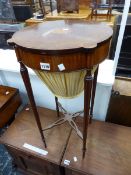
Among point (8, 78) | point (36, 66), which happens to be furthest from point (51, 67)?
point (8, 78)

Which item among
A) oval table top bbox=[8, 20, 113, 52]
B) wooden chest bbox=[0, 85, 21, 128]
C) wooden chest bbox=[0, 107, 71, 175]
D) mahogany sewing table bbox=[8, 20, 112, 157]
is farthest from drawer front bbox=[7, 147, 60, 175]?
oval table top bbox=[8, 20, 113, 52]

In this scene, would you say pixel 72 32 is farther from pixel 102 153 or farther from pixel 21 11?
pixel 21 11

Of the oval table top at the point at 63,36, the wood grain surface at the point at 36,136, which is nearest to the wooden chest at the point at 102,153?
the wood grain surface at the point at 36,136

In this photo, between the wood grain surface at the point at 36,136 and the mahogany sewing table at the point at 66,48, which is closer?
the mahogany sewing table at the point at 66,48

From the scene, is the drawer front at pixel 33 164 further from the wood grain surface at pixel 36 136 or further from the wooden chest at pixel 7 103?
the wooden chest at pixel 7 103

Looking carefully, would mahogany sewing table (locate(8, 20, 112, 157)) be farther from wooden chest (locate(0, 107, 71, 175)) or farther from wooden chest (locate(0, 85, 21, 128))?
wooden chest (locate(0, 85, 21, 128))

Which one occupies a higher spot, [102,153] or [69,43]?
[69,43]

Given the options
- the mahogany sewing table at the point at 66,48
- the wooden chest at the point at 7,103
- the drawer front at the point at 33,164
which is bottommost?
the drawer front at the point at 33,164

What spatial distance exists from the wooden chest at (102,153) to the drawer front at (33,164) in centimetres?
10

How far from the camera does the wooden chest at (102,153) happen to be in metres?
0.83

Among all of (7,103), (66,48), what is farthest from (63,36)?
(7,103)

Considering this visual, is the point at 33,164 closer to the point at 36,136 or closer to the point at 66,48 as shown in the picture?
the point at 36,136

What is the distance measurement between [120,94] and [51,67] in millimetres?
650

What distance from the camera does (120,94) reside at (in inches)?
39.9
